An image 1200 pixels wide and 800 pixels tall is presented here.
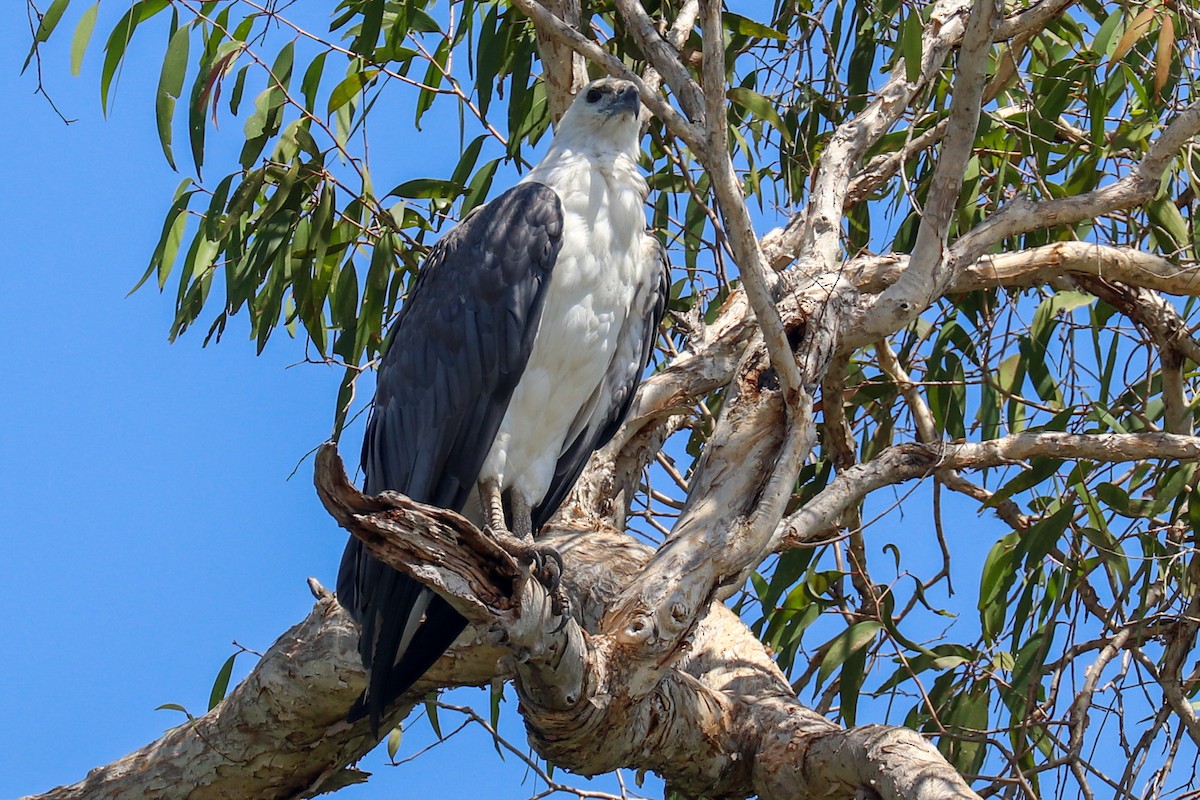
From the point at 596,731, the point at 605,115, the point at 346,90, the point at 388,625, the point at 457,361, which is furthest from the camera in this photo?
the point at 346,90

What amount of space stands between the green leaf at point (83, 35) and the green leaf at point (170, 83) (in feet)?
0.60

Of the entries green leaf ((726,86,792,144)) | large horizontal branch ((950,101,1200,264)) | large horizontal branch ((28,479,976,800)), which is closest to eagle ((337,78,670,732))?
large horizontal branch ((28,479,976,800))

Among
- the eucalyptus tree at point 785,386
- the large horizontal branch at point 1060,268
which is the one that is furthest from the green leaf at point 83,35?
the large horizontal branch at point 1060,268

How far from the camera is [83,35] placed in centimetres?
344

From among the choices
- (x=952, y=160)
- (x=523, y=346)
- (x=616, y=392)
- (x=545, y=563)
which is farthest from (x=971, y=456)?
(x=545, y=563)

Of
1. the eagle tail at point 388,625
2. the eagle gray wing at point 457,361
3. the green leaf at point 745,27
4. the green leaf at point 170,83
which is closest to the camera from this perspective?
the eagle tail at point 388,625

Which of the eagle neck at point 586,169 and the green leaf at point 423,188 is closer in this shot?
the eagle neck at point 586,169

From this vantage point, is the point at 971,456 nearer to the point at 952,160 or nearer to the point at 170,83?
the point at 952,160

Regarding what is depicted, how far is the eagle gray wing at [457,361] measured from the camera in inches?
122

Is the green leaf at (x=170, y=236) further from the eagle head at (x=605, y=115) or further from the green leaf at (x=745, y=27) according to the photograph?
the green leaf at (x=745, y=27)

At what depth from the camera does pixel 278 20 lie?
367 centimetres

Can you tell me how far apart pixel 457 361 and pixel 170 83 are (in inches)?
39.5

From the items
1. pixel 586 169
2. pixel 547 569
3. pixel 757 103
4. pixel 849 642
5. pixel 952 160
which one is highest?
pixel 757 103

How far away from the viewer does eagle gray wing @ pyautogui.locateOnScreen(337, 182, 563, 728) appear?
309 cm
